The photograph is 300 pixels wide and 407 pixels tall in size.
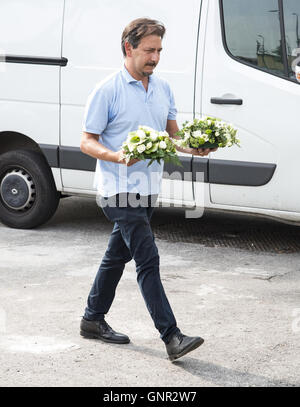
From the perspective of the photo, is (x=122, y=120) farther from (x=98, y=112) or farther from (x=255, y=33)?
(x=255, y=33)

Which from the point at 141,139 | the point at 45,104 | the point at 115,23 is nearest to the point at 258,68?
the point at 115,23

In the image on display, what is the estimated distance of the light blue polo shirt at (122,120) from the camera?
205 inches

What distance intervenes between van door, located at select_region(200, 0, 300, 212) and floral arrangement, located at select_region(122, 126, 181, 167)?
9.13 ft

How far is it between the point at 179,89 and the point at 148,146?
3135 millimetres

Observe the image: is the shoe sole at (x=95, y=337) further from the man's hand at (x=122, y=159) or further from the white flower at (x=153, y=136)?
the white flower at (x=153, y=136)

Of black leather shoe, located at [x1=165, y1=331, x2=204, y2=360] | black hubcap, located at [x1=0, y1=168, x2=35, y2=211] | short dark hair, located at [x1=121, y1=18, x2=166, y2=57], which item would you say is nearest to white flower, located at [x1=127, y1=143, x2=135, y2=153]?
short dark hair, located at [x1=121, y1=18, x2=166, y2=57]

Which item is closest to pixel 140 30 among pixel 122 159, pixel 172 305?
pixel 122 159

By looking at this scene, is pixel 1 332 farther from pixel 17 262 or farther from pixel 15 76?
pixel 15 76

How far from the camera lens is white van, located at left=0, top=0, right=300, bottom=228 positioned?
25.1 ft

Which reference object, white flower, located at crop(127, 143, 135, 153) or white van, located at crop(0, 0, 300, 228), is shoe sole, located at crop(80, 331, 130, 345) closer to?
white flower, located at crop(127, 143, 135, 153)

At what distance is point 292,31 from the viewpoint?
25.0ft

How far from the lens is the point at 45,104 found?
8438 millimetres

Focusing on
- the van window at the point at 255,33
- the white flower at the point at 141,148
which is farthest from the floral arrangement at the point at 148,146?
the van window at the point at 255,33

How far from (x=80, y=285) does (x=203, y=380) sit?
203 cm
